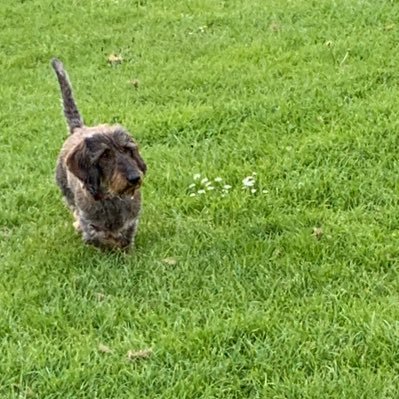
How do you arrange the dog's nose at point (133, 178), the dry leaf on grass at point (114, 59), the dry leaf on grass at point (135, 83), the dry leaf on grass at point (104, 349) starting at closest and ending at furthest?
the dry leaf on grass at point (104, 349) → the dog's nose at point (133, 178) → the dry leaf on grass at point (135, 83) → the dry leaf on grass at point (114, 59)

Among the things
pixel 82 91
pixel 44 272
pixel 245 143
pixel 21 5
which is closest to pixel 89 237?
pixel 44 272

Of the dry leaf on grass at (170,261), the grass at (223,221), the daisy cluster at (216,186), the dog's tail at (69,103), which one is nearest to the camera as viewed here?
the grass at (223,221)

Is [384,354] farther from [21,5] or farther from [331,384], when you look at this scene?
[21,5]

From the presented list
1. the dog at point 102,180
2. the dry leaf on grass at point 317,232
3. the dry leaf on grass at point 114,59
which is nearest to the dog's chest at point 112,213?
the dog at point 102,180

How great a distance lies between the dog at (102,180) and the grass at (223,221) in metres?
0.16

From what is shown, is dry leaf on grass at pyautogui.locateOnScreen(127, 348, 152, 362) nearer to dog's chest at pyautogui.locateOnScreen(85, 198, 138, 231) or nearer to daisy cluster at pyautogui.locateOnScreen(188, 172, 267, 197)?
dog's chest at pyautogui.locateOnScreen(85, 198, 138, 231)

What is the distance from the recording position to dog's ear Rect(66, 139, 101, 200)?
485cm

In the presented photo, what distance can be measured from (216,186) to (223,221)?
484 millimetres

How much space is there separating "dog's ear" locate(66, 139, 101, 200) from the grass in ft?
1.63

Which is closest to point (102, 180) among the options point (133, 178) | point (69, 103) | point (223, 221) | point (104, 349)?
point (133, 178)

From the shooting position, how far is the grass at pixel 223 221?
4.05m

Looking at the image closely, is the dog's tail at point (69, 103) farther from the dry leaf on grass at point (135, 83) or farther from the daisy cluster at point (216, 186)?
the dry leaf on grass at point (135, 83)

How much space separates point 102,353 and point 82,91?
4.38 meters

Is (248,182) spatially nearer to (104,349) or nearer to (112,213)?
(112,213)
